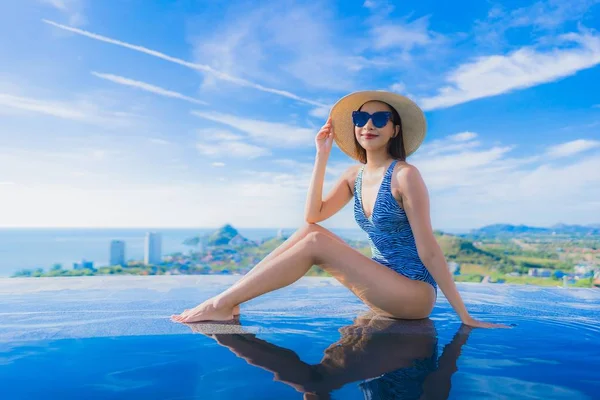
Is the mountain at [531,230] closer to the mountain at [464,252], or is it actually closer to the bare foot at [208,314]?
the mountain at [464,252]

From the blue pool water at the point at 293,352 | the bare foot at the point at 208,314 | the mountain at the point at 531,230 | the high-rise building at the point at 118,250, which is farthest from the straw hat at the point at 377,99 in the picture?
the high-rise building at the point at 118,250

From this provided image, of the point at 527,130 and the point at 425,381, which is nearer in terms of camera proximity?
the point at 425,381

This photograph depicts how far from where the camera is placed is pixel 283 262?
307cm

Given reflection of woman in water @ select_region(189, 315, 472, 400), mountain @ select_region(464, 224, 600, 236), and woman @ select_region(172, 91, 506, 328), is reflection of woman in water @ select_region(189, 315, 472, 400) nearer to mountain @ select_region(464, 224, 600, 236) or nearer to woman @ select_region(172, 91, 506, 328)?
woman @ select_region(172, 91, 506, 328)

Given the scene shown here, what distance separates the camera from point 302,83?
17484 mm

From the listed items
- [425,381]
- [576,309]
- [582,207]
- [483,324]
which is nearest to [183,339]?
[425,381]

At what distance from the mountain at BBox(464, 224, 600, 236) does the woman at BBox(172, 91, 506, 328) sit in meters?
14.8

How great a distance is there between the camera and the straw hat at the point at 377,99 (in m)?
3.46

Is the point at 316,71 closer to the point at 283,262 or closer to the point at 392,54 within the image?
the point at 392,54

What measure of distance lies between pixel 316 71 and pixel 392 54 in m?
2.76

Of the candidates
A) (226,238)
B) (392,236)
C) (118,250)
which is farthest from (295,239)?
(118,250)

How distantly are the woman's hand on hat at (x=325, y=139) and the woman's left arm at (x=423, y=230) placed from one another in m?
0.69

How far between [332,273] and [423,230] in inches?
24.8

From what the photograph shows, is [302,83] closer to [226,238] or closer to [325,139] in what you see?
[226,238]
